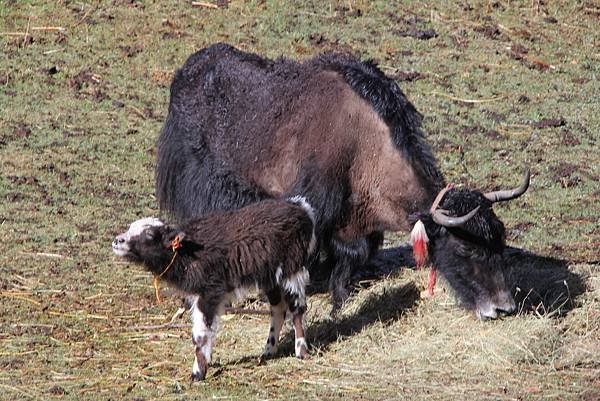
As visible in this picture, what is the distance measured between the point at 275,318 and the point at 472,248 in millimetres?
1269

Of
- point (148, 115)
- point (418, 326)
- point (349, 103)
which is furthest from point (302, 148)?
point (148, 115)

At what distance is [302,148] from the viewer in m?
8.68

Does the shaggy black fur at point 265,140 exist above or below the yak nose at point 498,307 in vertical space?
above

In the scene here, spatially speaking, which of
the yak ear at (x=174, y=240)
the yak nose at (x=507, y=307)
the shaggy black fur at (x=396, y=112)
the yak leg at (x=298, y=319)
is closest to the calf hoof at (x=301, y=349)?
the yak leg at (x=298, y=319)

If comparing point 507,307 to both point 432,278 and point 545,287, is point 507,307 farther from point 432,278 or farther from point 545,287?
point 545,287

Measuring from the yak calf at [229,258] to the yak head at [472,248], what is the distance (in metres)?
0.80

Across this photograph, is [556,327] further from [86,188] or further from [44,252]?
[86,188]

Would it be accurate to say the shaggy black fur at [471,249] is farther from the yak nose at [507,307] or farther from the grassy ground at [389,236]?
the grassy ground at [389,236]

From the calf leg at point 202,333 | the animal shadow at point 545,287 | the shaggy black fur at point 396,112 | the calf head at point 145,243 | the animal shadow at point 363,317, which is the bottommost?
the animal shadow at point 363,317

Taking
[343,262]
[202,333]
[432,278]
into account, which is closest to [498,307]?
[432,278]

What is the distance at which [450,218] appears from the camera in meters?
7.85

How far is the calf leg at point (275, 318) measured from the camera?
778 centimetres

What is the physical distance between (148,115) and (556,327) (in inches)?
227

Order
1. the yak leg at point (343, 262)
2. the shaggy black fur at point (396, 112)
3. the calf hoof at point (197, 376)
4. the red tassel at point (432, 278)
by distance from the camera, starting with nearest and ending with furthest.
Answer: the calf hoof at point (197, 376) < the red tassel at point (432, 278) < the shaggy black fur at point (396, 112) < the yak leg at point (343, 262)
